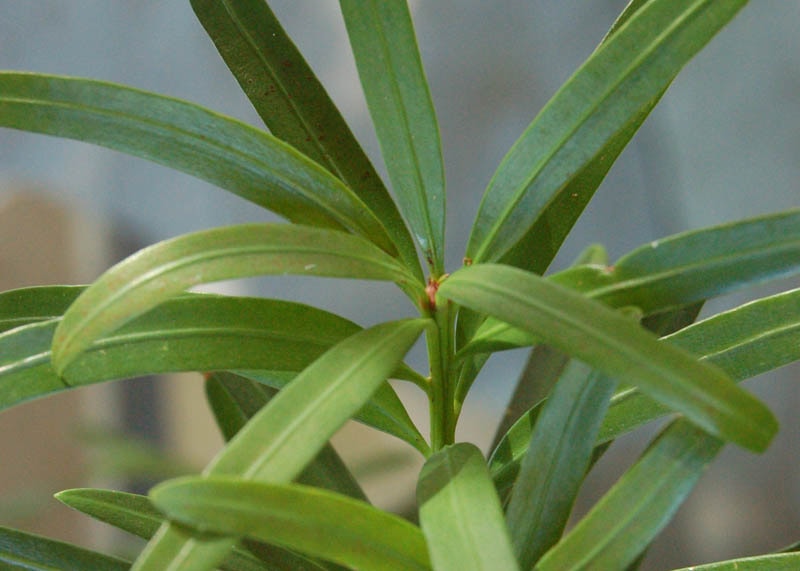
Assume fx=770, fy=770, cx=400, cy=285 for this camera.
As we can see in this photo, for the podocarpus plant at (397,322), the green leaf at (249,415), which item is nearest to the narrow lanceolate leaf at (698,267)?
the podocarpus plant at (397,322)

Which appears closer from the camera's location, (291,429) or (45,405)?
(291,429)

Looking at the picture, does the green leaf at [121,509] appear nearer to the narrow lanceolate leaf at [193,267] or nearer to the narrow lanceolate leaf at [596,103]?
the narrow lanceolate leaf at [193,267]

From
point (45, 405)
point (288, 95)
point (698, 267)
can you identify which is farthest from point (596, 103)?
point (45, 405)

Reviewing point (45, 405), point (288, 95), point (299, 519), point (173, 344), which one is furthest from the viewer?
point (45, 405)

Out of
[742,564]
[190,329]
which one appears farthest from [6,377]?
[742,564]

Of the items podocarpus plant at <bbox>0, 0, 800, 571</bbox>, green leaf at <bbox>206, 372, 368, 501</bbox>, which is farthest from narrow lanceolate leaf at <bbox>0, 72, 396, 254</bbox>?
green leaf at <bbox>206, 372, 368, 501</bbox>

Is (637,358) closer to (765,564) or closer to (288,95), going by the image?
(765,564)

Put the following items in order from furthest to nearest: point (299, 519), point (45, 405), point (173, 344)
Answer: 1. point (45, 405)
2. point (173, 344)
3. point (299, 519)

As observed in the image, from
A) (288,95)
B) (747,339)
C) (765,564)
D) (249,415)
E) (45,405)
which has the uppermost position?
(45,405)
